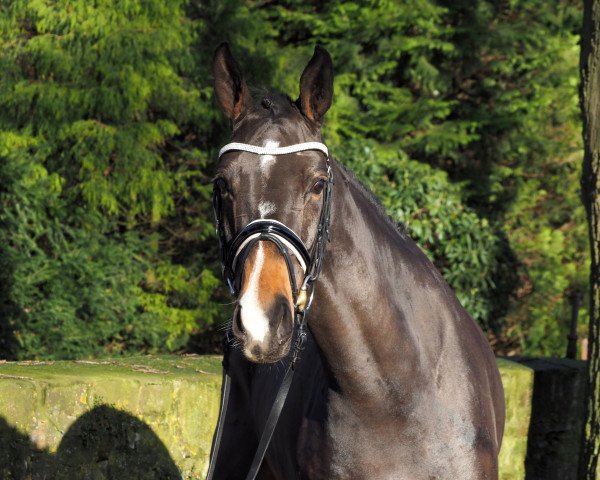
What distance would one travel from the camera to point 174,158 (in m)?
9.92

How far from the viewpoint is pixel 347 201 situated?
10.8ft

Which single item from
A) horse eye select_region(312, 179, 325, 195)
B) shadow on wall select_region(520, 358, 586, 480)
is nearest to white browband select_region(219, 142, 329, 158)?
horse eye select_region(312, 179, 325, 195)

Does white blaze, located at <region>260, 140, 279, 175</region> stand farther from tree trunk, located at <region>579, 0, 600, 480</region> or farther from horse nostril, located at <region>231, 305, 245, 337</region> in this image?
tree trunk, located at <region>579, 0, 600, 480</region>

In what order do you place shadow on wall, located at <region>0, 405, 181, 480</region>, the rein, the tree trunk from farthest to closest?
the tree trunk
shadow on wall, located at <region>0, 405, 181, 480</region>
the rein

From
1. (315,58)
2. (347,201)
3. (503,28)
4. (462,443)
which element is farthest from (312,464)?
(503,28)

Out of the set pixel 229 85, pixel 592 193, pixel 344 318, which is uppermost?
pixel 229 85

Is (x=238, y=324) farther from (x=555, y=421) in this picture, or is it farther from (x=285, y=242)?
(x=555, y=421)

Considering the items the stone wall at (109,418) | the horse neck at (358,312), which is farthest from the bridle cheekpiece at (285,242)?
the stone wall at (109,418)

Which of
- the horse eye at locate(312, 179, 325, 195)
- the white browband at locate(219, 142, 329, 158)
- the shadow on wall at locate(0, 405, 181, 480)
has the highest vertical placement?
the white browband at locate(219, 142, 329, 158)

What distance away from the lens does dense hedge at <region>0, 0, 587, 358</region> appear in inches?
316

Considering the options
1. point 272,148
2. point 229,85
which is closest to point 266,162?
point 272,148

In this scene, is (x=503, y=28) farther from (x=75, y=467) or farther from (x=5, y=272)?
(x=75, y=467)

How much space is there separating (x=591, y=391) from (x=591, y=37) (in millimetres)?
2364

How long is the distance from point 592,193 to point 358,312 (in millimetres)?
3986
